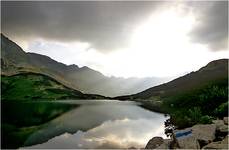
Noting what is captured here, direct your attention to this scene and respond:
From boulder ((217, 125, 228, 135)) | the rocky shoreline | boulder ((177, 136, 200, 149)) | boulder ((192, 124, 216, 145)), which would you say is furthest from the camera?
boulder ((217, 125, 228, 135))

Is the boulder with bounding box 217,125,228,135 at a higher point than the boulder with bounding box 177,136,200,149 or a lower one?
higher

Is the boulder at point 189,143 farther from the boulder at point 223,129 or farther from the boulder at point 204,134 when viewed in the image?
the boulder at point 223,129

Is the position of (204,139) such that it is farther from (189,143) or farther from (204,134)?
(189,143)

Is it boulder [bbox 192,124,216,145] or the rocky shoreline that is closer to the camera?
the rocky shoreline

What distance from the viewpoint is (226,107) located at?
147 ft

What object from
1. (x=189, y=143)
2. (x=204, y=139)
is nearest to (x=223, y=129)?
(x=204, y=139)

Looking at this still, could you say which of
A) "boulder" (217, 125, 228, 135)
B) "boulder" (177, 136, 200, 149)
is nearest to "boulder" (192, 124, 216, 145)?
"boulder" (217, 125, 228, 135)

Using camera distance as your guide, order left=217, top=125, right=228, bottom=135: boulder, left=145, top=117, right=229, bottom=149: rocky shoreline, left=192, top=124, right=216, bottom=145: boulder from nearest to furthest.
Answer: left=145, top=117, right=229, bottom=149: rocky shoreline → left=192, top=124, right=216, bottom=145: boulder → left=217, top=125, right=228, bottom=135: boulder

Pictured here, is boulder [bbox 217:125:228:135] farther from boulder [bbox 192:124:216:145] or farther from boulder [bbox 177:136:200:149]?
boulder [bbox 177:136:200:149]

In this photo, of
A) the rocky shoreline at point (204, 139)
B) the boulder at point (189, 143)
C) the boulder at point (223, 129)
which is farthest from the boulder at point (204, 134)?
the boulder at point (189, 143)

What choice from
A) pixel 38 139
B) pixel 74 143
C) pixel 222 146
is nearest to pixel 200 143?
pixel 222 146

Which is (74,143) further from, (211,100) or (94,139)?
(211,100)

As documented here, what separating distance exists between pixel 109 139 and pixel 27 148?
1505 centimetres

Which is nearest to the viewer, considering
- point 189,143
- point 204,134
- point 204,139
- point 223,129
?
point 189,143
